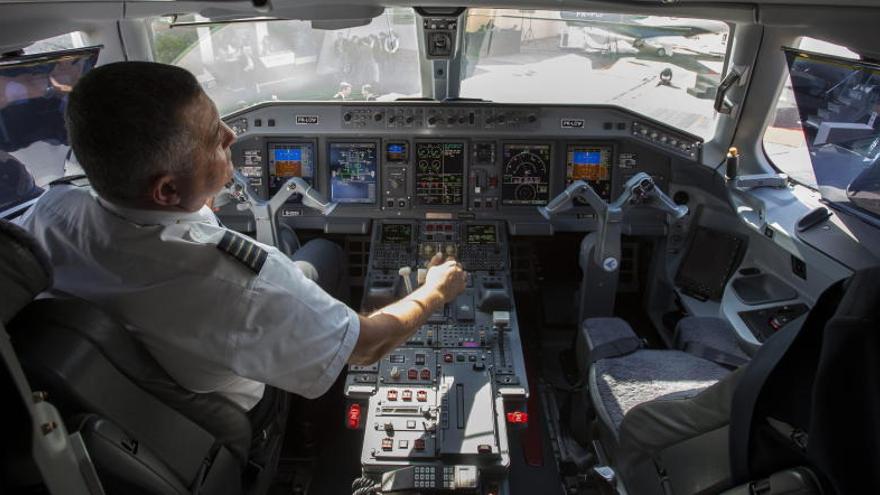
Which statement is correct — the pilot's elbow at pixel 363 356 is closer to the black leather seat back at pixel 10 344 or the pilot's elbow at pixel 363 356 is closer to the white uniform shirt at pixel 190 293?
the white uniform shirt at pixel 190 293

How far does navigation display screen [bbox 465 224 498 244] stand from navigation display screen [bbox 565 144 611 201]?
57cm

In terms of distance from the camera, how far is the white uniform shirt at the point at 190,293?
4.86 ft

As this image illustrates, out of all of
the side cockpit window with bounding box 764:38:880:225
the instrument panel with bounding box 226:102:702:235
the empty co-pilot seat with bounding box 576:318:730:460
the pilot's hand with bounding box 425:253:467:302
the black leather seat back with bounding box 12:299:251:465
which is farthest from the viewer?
the instrument panel with bounding box 226:102:702:235

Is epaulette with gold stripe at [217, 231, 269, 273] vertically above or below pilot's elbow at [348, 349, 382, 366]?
above

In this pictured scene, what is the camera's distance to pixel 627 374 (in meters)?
2.54

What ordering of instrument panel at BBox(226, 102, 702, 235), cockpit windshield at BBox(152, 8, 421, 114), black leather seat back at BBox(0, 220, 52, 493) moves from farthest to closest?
cockpit windshield at BBox(152, 8, 421, 114)
instrument panel at BBox(226, 102, 702, 235)
black leather seat back at BBox(0, 220, 52, 493)

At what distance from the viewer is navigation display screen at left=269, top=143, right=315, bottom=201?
376 cm

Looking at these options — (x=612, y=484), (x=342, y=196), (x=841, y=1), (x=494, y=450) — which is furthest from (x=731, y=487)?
(x=342, y=196)

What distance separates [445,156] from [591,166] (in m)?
0.92

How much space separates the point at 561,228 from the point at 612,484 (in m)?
1.90

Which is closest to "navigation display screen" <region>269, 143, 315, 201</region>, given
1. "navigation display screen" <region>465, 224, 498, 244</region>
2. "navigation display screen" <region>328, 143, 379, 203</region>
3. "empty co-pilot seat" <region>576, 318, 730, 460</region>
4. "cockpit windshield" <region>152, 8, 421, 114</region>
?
"navigation display screen" <region>328, 143, 379, 203</region>

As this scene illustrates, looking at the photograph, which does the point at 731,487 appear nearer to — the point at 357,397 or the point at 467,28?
the point at 357,397

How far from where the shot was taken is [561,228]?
3.85 meters

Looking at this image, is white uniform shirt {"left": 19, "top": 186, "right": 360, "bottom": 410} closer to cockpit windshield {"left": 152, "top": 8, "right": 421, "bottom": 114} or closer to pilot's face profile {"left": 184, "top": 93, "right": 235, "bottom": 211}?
pilot's face profile {"left": 184, "top": 93, "right": 235, "bottom": 211}
